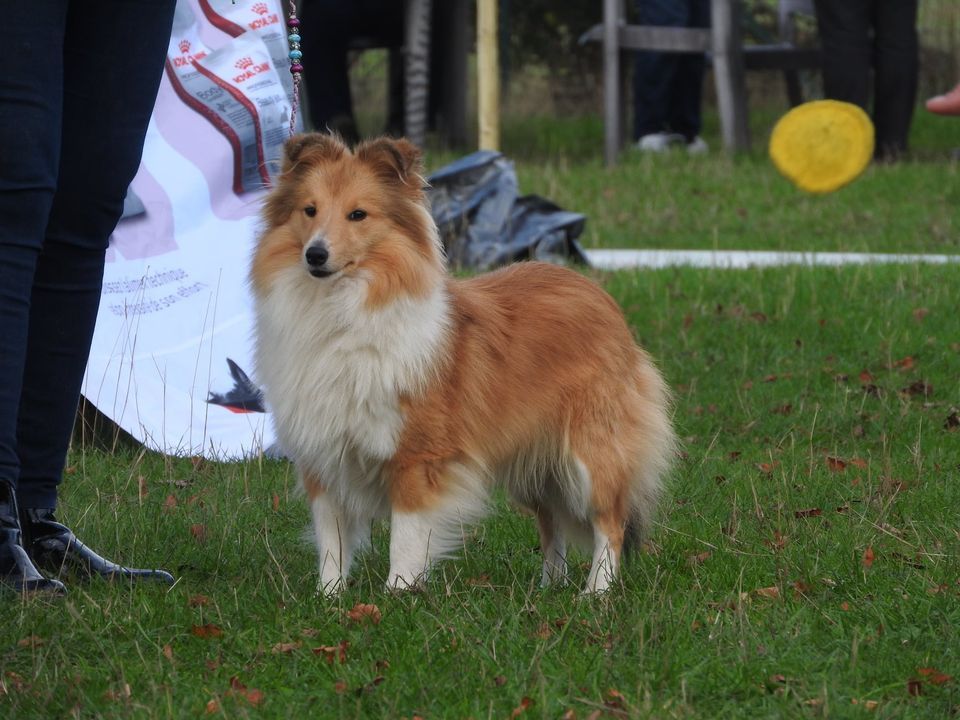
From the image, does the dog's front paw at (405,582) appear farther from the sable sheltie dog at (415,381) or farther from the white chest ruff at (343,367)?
the white chest ruff at (343,367)

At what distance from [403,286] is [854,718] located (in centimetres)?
160

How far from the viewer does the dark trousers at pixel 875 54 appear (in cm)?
1048

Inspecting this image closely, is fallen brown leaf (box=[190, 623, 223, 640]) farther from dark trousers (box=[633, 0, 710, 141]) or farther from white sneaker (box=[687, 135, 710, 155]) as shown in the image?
dark trousers (box=[633, 0, 710, 141])

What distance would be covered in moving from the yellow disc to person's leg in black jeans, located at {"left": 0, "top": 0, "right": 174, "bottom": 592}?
21.2 feet

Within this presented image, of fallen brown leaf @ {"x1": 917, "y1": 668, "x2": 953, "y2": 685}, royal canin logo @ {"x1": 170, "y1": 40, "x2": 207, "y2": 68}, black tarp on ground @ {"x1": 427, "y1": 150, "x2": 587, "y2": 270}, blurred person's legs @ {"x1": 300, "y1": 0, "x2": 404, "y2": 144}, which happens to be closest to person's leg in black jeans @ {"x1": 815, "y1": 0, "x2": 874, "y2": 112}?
black tarp on ground @ {"x1": 427, "y1": 150, "x2": 587, "y2": 270}

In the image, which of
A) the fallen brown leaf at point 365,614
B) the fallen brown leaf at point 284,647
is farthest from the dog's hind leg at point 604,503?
the fallen brown leaf at point 284,647

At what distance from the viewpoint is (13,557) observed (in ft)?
11.0

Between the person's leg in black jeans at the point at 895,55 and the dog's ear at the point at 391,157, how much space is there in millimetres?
7764

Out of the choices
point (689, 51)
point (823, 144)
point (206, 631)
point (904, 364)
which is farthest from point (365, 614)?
point (689, 51)

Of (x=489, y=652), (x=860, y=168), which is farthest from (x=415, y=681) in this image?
(x=860, y=168)

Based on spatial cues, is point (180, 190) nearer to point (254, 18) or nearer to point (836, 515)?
point (254, 18)

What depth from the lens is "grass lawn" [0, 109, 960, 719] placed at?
297 cm

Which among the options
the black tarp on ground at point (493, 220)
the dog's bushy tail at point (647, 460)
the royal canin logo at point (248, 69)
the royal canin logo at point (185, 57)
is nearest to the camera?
the dog's bushy tail at point (647, 460)

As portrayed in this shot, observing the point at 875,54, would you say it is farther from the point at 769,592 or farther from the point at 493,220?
the point at 769,592
